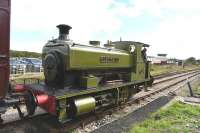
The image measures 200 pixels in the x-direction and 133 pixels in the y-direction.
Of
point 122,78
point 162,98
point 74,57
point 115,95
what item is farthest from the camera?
point 162,98

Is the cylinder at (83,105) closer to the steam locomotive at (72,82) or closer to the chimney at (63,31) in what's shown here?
the steam locomotive at (72,82)

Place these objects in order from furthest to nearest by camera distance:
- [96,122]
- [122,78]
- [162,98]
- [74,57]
Result: [162,98] → [122,78] → [96,122] → [74,57]

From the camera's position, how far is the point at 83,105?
30.9 feet

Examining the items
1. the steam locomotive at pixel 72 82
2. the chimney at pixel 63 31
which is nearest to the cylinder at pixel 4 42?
the steam locomotive at pixel 72 82

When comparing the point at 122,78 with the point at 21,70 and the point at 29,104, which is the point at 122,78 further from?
the point at 21,70

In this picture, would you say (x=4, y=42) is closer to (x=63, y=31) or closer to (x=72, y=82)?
(x=63, y=31)

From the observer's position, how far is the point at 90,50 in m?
10.4

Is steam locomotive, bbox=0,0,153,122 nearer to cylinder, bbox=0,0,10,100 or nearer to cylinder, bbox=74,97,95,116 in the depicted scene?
cylinder, bbox=74,97,95,116

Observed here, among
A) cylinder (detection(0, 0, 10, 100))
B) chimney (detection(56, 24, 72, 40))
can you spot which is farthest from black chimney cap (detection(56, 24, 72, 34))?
cylinder (detection(0, 0, 10, 100))

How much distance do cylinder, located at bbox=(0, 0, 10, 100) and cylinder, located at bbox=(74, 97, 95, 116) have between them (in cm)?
265

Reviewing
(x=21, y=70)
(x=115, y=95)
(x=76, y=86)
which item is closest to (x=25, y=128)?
(x=76, y=86)

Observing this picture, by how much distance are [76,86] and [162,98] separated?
320 inches

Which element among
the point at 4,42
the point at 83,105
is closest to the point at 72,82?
the point at 83,105

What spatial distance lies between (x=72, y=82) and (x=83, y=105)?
3.77 feet
